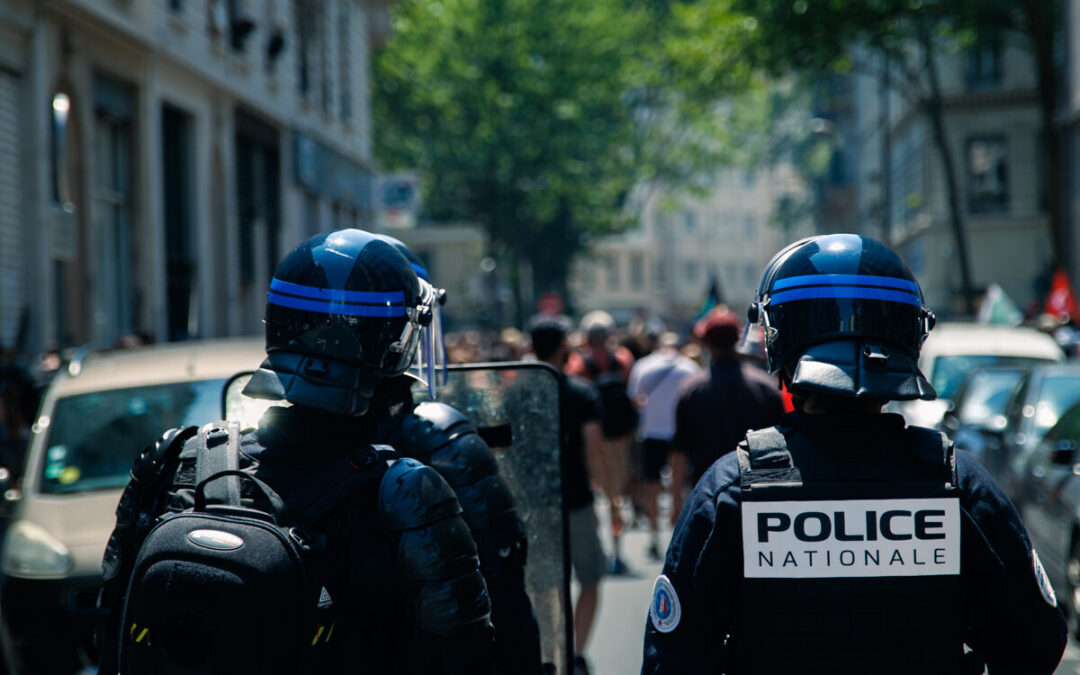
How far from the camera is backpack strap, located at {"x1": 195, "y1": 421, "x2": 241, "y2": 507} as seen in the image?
97.0 inches

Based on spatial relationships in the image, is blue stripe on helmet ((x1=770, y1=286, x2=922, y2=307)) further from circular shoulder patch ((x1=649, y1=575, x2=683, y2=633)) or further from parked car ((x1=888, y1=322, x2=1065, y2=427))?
parked car ((x1=888, y1=322, x2=1065, y2=427))

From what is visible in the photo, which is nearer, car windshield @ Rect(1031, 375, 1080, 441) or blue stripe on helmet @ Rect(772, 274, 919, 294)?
blue stripe on helmet @ Rect(772, 274, 919, 294)

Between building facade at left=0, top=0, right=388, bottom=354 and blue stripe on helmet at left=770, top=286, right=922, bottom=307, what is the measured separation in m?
6.88

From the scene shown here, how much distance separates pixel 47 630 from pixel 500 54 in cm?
2870

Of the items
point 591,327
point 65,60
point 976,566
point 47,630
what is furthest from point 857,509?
point 65,60

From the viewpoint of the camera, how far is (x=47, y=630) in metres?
6.29

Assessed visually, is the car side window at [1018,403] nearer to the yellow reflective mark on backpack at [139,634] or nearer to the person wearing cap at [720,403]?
the person wearing cap at [720,403]

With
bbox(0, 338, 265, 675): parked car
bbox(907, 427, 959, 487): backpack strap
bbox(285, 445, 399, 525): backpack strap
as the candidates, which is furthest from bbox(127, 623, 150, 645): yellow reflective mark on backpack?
bbox(0, 338, 265, 675): parked car

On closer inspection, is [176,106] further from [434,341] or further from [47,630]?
[434,341]

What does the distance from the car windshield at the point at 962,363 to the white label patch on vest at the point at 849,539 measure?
11568 mm

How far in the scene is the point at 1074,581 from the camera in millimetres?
7652

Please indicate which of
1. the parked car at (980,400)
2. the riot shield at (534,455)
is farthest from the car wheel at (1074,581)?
the riot shield at (534,455)

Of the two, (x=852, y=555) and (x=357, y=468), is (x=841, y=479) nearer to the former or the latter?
(x=852, y=555)

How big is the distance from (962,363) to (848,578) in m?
12.0
